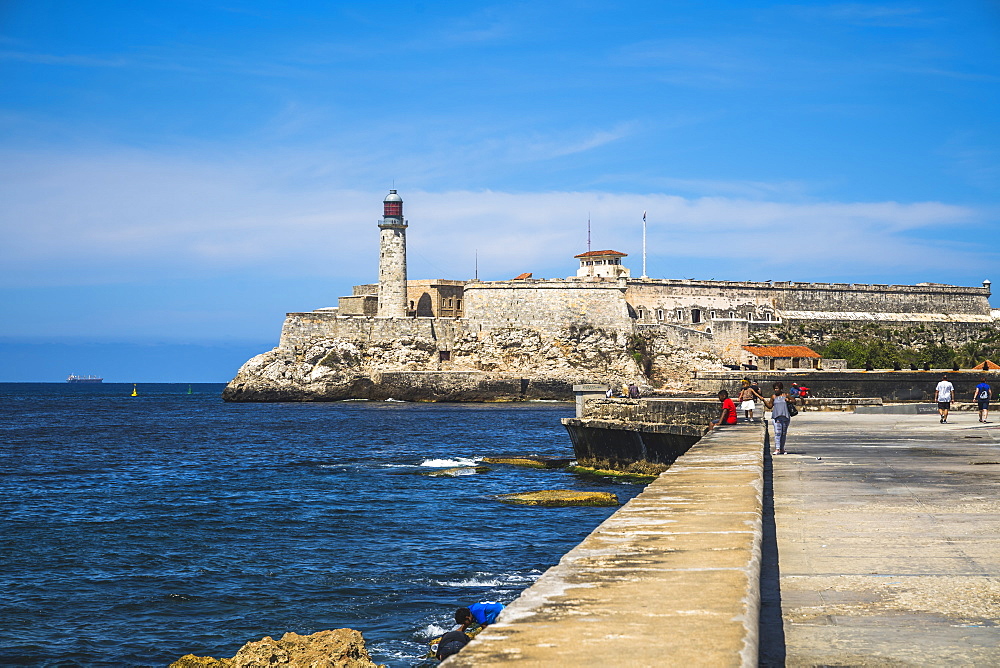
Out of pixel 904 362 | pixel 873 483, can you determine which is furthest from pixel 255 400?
pixel 873 483

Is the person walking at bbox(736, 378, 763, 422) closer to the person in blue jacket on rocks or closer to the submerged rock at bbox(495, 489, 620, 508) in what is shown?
the submerged rock at bbox(495, 489, 620, 508)

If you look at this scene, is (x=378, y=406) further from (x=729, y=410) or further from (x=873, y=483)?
(x=873, y=483)

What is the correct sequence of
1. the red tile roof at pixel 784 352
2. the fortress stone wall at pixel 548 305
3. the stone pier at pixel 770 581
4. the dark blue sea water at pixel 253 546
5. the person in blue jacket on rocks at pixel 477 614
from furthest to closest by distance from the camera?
the fortress stone wall at pixel 548 305 → the red tile roof at pixel 784 352 → the dark blue sea water at pixel 253 546 → the person in blue jacket on rocks at pixel 477 614 → the stone pier at pixel 770 581

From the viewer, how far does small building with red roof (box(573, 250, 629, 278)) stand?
77.0m

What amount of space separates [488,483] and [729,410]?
6.44 meters

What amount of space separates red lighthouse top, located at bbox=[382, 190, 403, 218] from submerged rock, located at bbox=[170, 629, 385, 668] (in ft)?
201

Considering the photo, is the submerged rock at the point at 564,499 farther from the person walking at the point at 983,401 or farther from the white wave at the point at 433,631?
the person walking at the point at 983,401

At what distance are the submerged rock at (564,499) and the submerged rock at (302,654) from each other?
352 inches

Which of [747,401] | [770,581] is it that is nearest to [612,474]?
[747,401]

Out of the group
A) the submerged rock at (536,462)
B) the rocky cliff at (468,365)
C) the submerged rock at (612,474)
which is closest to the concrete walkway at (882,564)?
the submerged rock at (612,474)

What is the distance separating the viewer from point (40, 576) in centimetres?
1168

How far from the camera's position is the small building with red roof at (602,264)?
77.0 metres

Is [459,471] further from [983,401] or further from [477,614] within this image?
[477,614]

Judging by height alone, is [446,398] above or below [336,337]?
below
